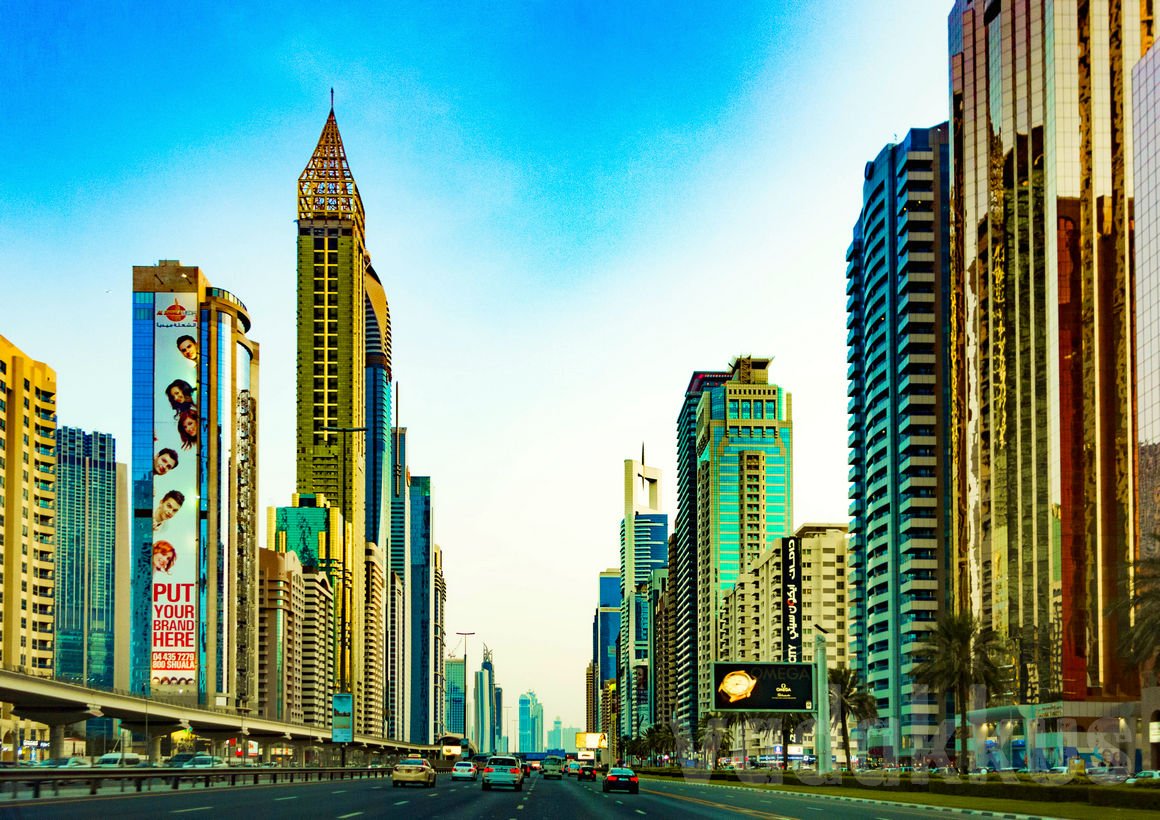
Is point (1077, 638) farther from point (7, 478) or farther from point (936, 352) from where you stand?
point (7, 478)

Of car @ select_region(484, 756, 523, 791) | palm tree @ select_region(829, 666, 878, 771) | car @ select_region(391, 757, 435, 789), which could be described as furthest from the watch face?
palm tree @ select_region(829, 666, 878, 771)

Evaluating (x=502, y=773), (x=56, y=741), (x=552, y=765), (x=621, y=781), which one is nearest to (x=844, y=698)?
(x=552, y=765)

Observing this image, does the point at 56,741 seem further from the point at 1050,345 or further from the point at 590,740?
the point at 1050,345

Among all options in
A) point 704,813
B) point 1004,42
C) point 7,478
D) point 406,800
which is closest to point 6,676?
point 406,800

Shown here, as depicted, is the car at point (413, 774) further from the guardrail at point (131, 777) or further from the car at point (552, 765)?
the car at point (552, 765)

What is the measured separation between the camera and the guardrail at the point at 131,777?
181ft

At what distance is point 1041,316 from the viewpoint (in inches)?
6220

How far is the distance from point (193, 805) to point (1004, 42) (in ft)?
491

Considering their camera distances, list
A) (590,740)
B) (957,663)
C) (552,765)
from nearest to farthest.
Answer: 1. (957,663)
2. (552,765)
3. (590,740)

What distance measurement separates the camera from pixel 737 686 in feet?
336

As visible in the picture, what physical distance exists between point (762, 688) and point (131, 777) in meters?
54.7

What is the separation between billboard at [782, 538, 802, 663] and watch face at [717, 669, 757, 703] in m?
65.8

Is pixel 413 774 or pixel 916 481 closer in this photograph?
pixel 413 774

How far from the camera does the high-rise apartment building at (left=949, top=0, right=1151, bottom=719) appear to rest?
476 ft
